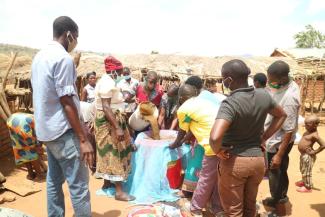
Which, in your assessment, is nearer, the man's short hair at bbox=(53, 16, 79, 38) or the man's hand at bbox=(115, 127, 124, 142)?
the man's short hair at bbox=(53, 16, 79, 38)

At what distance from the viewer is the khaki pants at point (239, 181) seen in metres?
2.64

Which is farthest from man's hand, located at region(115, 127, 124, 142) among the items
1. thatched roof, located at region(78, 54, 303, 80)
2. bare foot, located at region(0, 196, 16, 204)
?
thatched roof, located at region(78, 54, 303, 80)

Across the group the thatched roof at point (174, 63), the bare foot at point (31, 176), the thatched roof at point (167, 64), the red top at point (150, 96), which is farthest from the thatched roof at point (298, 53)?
the bare foot at point (31, 176)

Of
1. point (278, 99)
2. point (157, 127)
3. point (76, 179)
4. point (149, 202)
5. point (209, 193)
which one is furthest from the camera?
point (157, 127)

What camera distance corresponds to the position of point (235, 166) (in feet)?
8.68

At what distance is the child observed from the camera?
4.70 meters

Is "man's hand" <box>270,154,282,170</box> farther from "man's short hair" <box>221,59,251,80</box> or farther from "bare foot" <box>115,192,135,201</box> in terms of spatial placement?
"bare foot" <box>115,192,135,201</box>

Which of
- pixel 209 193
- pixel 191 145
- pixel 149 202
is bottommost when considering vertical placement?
pixel 149 202

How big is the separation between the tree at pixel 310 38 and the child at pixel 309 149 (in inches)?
1512

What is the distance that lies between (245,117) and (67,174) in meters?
1.59

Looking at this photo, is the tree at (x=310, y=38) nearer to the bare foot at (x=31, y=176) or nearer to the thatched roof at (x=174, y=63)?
the thatched roof at (x=174, y=63)

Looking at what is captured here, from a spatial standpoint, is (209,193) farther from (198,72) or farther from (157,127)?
(198,72)

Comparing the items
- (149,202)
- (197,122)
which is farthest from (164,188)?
(197,122)

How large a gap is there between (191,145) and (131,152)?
0.87 meters
